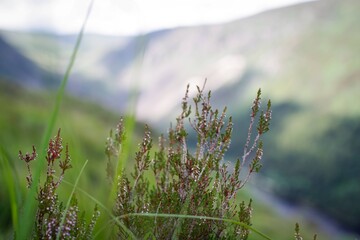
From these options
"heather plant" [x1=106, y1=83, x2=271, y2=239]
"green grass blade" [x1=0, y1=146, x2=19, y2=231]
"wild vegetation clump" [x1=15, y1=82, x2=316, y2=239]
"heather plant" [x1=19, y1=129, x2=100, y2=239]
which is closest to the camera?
"green grass blade" [x1=0, y1=146, x2=19, y2=231]

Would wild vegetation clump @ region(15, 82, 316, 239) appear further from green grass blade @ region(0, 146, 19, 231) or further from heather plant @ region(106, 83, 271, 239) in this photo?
green grass blade @ region(0, 146, 19, 231)

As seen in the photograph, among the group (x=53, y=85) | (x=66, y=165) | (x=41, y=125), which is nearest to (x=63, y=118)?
(x=53, y=85)

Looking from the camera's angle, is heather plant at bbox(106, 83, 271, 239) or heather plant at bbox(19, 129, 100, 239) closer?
heather plant at bbox(19, 129, 100, 239)

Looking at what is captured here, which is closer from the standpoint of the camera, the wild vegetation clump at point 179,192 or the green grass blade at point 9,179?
the green grass blade at point 9,179

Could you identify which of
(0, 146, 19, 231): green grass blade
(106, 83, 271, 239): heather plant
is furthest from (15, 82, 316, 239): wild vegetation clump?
(0, 146, 19, 231): green grass blade

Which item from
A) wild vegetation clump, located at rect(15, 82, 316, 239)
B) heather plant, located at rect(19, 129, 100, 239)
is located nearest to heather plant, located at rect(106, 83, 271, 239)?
wild vegetation clump, located at rect(15, 82, 316, 239)

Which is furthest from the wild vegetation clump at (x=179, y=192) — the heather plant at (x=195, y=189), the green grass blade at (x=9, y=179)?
the green grass blade at (x=9, y=179)

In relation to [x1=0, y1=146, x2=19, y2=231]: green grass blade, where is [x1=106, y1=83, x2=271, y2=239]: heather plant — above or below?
above

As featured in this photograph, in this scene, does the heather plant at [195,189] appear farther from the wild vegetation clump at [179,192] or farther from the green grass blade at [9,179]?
the green grass blade at [9,179]

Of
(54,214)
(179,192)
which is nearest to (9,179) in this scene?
(54,214)

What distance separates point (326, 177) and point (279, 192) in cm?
2636

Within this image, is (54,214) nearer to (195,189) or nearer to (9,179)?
(9,179)

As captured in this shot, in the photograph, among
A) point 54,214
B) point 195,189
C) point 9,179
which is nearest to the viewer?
point 9,179

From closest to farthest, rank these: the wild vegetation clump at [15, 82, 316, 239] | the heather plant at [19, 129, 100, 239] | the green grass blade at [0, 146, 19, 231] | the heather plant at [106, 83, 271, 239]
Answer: the green grass blade at [0, 146, 19, 231]
the heather plant at [19, 129, 100, 239]
the wild vegetation clump at [15, 82, 316, 239]
the heather plant at [106, 83, 271, 239]
